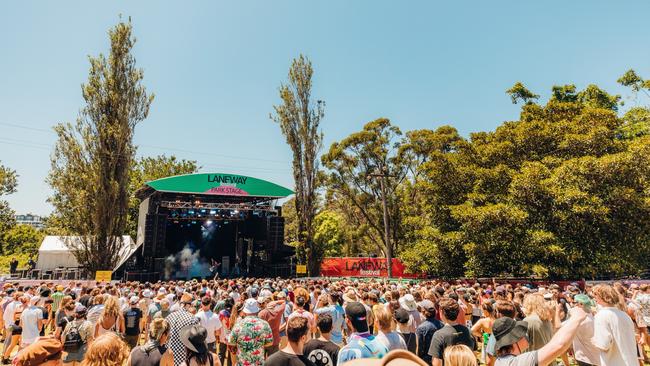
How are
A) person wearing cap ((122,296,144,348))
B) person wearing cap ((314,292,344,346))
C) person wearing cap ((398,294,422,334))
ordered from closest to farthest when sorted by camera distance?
1. person wearing cap ((314,292,344,346))
2. person wearing cap ((398,294,422,334))
3. person wearing cap ((122,296,144,348))

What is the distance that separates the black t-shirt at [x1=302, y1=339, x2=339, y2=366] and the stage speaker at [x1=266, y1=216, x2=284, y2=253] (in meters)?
21.9

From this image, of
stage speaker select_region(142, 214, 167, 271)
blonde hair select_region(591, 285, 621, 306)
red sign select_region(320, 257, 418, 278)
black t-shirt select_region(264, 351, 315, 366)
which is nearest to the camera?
black t-shirt select_region(264, 351, 315, 366)

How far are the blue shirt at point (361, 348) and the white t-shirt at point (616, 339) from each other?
7.85ft

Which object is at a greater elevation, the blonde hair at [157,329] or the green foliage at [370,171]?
the green foliage at [370,171]

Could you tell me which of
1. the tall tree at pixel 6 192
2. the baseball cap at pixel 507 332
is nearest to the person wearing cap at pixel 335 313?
the baseball cap at pixel 507 332

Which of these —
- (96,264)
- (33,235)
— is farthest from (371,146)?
(33,235)

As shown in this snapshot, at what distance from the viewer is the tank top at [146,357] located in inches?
136

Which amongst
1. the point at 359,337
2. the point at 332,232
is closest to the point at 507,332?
the point at 359,337

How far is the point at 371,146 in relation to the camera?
2869 centimetres

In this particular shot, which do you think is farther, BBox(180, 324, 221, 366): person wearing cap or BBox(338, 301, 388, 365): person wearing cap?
BBox(180, 324, 221, 366): person wearing cap

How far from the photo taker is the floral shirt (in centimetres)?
386

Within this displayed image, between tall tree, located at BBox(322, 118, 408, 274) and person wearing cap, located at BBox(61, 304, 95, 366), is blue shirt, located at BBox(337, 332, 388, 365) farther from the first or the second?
tall tree, located at BBox(322, 118, 408, 274)

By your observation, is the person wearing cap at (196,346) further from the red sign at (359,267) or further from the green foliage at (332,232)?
the green foliage at (332,232)

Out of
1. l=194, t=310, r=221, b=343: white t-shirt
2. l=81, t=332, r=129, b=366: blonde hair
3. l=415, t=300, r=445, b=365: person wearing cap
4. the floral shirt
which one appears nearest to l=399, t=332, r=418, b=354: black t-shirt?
l=415, t=300, r=445, b=365: person wearing cap
